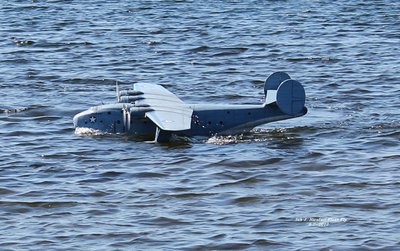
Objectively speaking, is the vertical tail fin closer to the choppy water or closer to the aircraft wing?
the choppy water

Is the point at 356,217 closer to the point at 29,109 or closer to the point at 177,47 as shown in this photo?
the point at 29,109

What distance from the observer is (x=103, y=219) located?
97.0 ft

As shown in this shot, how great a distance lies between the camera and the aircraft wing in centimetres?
3634

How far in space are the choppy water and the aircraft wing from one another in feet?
3.34

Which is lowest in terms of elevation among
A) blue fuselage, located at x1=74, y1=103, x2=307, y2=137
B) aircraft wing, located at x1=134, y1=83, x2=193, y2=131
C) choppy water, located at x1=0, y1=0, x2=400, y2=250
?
choppy water, located at x1=0, y1=0, x2=400, y2=250

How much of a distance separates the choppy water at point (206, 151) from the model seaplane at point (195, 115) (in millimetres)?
434

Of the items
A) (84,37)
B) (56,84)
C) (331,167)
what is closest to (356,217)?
(331,167)

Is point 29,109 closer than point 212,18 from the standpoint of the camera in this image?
Yes

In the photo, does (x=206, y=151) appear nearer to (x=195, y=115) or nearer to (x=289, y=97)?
(x=195, y=115)

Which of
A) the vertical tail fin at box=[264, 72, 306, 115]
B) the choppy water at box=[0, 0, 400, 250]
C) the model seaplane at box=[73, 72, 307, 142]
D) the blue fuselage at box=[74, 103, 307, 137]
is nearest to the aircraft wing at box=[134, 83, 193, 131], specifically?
the model seaplane at box=[73, 72, 307, 142]

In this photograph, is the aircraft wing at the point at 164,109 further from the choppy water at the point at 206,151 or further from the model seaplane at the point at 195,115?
the choppy water at the point at 206,151

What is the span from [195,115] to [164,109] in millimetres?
1033

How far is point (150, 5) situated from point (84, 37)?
15924mm

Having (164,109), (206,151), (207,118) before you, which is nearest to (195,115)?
(207,118)
